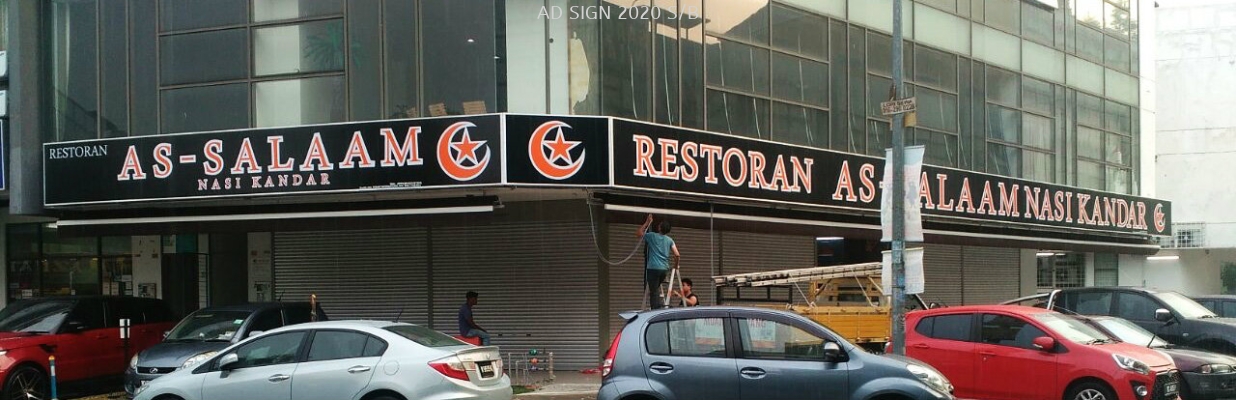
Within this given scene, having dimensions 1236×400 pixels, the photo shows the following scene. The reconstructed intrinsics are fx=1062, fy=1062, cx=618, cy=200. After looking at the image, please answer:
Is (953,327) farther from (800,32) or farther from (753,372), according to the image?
(800,32)

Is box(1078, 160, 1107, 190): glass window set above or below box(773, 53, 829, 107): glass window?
below

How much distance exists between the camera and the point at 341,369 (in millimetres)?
11344

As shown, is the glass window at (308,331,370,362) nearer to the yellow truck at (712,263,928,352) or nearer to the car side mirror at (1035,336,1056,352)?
the yellow truck at (712,263,928,352)

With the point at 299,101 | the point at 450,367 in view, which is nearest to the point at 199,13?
the point at 299,101

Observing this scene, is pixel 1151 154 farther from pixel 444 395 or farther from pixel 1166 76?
pixel 444 395

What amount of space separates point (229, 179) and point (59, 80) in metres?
4.99

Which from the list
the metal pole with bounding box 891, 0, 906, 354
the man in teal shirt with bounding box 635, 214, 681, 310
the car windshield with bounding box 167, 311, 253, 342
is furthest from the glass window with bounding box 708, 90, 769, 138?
the car windshield with bounding box 167, 311, 253, 342

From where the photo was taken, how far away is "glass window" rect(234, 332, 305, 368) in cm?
1170

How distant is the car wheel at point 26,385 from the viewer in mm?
14570

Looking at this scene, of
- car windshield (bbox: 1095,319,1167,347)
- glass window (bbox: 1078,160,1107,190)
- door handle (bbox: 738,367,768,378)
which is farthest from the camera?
glass window (bbox: 1078,160,1107,190)

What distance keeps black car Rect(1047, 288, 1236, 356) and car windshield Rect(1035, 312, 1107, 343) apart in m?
3.31

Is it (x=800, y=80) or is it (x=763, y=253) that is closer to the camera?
(x=800, y=80)

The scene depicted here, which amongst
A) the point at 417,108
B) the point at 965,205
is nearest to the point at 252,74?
the point at 417,108

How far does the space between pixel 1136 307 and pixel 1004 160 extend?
9.94 metres
